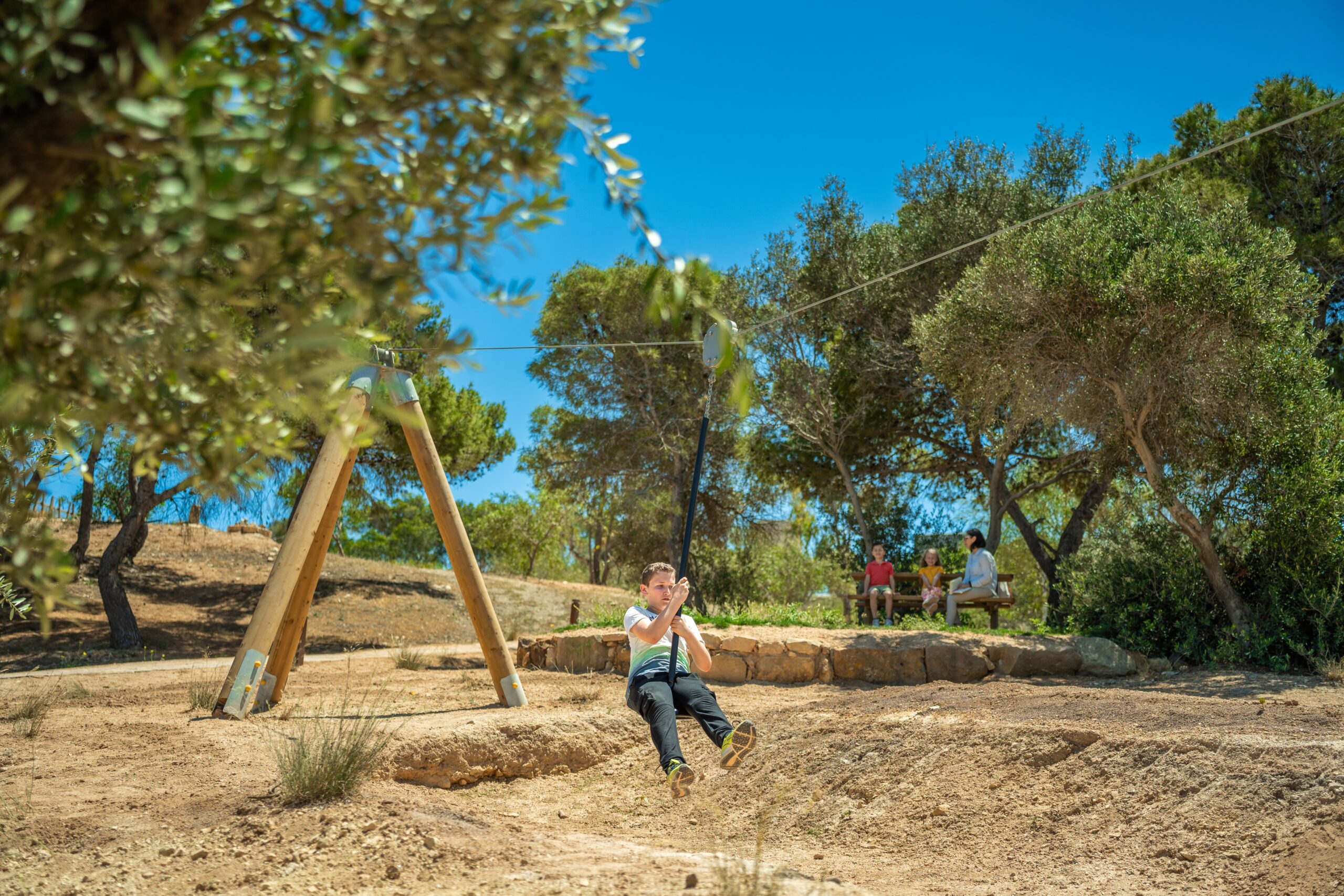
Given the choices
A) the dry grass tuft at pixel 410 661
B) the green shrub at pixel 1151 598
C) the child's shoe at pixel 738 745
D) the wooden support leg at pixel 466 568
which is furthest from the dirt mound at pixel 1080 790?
the dry grass tuft at pixel 410 661

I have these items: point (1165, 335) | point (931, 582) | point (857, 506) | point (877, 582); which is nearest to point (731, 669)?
point (877, 582)

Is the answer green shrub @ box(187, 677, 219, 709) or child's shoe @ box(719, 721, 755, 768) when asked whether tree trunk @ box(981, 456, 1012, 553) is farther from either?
green shrub @ box(187, 677, 219, 709)

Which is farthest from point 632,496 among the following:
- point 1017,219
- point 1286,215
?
point 1286,215

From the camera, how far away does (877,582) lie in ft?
41.4

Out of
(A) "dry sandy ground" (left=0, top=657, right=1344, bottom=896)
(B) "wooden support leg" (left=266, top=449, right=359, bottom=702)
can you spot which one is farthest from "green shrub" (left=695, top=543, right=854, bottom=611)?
(B) "wooden support leg" (left=266, top=449, right=359, bottom=702)

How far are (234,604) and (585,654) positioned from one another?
1041 cm

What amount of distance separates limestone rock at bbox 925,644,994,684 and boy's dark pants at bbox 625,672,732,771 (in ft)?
16.4

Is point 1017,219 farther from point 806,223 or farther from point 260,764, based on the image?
point 260,764

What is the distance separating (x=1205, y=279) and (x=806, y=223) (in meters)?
8.74

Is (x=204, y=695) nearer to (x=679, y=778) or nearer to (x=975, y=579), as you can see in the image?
(x=679, y=778)

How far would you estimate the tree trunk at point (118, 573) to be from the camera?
539 inches

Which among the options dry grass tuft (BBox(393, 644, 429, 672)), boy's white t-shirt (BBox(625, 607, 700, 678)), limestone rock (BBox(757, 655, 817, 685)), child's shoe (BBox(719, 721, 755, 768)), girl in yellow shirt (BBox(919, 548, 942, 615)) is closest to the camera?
child's shoe (BBox(719, 721, 755, 768))

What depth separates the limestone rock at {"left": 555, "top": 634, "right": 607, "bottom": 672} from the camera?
35.2ft

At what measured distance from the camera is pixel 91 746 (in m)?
5.71
